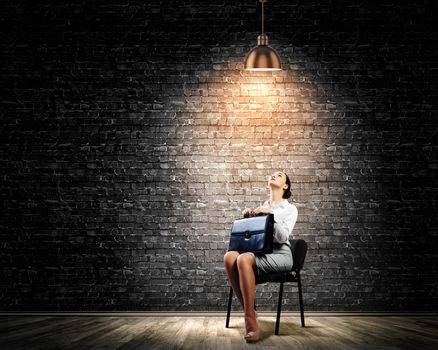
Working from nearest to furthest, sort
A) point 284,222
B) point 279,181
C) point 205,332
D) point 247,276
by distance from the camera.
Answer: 1. point 247,276
2. point 205,332
3. point 284,222
4. point 279,181

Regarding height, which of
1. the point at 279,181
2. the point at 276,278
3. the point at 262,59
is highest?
the point at 262,59

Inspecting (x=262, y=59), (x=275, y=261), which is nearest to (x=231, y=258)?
(x=275, y=261)

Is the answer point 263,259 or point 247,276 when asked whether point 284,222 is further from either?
point 247,276

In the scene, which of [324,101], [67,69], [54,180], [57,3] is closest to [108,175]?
[54,180]

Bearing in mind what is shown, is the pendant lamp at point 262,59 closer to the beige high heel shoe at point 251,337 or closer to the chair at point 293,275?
the chair at point 293,275

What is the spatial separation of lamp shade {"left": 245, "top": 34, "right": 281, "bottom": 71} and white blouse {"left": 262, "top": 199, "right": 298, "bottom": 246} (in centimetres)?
133

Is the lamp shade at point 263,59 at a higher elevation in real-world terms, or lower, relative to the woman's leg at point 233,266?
higher

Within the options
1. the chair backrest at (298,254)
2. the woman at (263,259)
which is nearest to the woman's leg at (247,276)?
the woman at (263,259)

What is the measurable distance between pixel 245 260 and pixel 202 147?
1.93 metres

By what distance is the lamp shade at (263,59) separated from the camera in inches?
258

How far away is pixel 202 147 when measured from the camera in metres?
7.18

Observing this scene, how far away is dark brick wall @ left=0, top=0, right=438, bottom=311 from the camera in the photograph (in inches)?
280

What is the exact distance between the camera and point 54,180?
7.21 m

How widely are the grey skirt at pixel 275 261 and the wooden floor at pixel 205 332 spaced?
1.69ft
